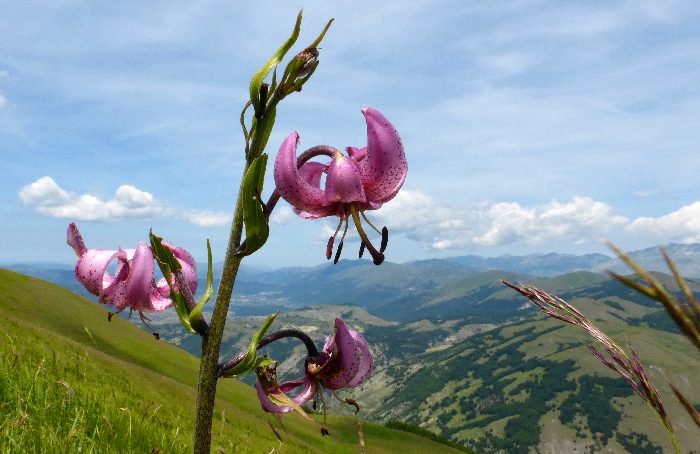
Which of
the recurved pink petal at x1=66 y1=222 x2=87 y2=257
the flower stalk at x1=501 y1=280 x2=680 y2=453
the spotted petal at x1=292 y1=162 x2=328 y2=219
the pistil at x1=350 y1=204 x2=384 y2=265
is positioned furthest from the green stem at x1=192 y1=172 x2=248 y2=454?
the flower stalk at x1=501 y1=280 x2=680 y2=453

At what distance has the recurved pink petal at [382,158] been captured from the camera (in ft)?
6.47

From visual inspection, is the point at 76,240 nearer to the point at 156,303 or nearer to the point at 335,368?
the point at 156,303

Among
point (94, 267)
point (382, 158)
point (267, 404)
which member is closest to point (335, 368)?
point (267, 404)

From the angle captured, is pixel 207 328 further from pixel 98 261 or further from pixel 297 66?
pixel 297 66

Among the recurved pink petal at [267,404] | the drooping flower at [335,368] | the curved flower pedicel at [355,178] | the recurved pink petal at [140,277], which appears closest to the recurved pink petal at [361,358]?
the drooping flower at [335,368]

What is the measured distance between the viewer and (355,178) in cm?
200

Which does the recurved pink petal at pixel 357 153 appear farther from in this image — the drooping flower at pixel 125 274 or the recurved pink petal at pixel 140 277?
the recurved pink petal at pixel 140 277

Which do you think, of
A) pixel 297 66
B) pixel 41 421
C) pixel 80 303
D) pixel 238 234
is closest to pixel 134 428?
pixel 41 421

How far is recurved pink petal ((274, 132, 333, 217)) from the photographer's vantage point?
1997mm

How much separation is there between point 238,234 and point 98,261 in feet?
2.09

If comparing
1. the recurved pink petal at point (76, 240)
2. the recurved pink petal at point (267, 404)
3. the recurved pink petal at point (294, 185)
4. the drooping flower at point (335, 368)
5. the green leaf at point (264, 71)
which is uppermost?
the green leaf at point (264, 71)

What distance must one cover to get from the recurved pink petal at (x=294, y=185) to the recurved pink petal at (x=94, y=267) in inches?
30.5

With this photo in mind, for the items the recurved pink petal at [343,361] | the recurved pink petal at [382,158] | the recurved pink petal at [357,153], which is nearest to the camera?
the recurved pink petal at [382,158]

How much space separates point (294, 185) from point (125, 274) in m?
0.84
